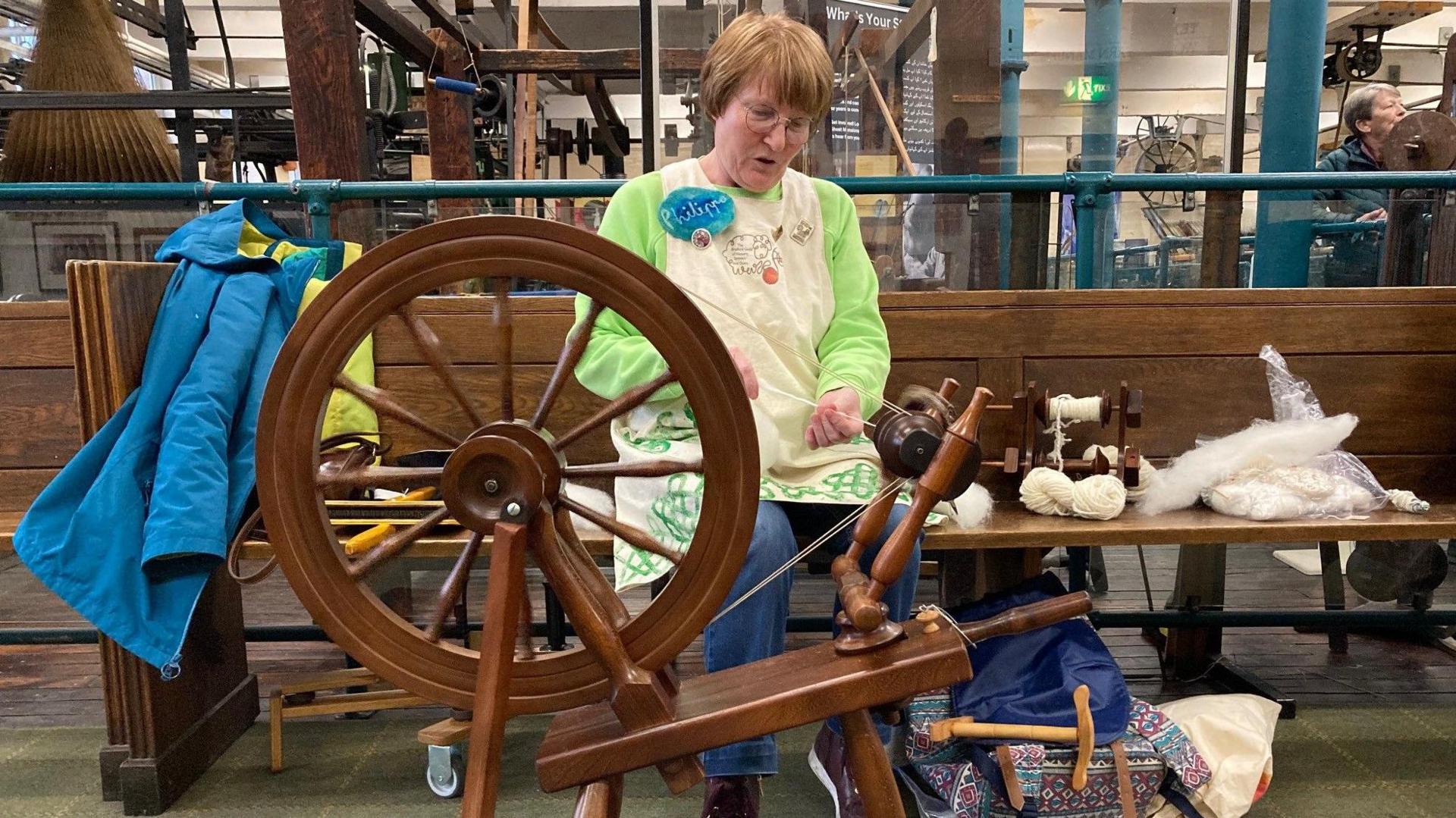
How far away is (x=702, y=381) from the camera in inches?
39.8

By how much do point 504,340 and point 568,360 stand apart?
72 millimetres

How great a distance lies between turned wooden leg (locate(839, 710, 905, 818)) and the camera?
106 centimetres

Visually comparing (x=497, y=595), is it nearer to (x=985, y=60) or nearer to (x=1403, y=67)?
(x=985, y=60)

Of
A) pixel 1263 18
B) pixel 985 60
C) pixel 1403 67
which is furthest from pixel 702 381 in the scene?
pixel 1403 67

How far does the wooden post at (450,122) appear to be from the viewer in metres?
3.58

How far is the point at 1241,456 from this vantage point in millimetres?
1913

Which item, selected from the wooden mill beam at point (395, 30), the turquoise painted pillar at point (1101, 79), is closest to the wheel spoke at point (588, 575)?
the wooden mill beam at point (395, 30)

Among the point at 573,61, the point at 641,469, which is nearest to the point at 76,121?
the point at 573,61

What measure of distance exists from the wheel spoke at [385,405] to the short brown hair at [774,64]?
2.16 feet

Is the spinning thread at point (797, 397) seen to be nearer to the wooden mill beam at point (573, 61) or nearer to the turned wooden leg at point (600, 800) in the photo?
the turned wooden leg at point (600, 800)

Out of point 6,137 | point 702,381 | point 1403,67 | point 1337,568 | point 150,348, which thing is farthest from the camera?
point 1403,67

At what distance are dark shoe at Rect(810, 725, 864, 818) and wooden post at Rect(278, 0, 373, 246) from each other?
189 centimetres

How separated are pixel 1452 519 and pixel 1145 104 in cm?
415

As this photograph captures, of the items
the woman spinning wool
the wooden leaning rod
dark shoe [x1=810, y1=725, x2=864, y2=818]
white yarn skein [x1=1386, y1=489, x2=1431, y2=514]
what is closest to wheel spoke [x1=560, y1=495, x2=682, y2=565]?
the wooden leaning rod
